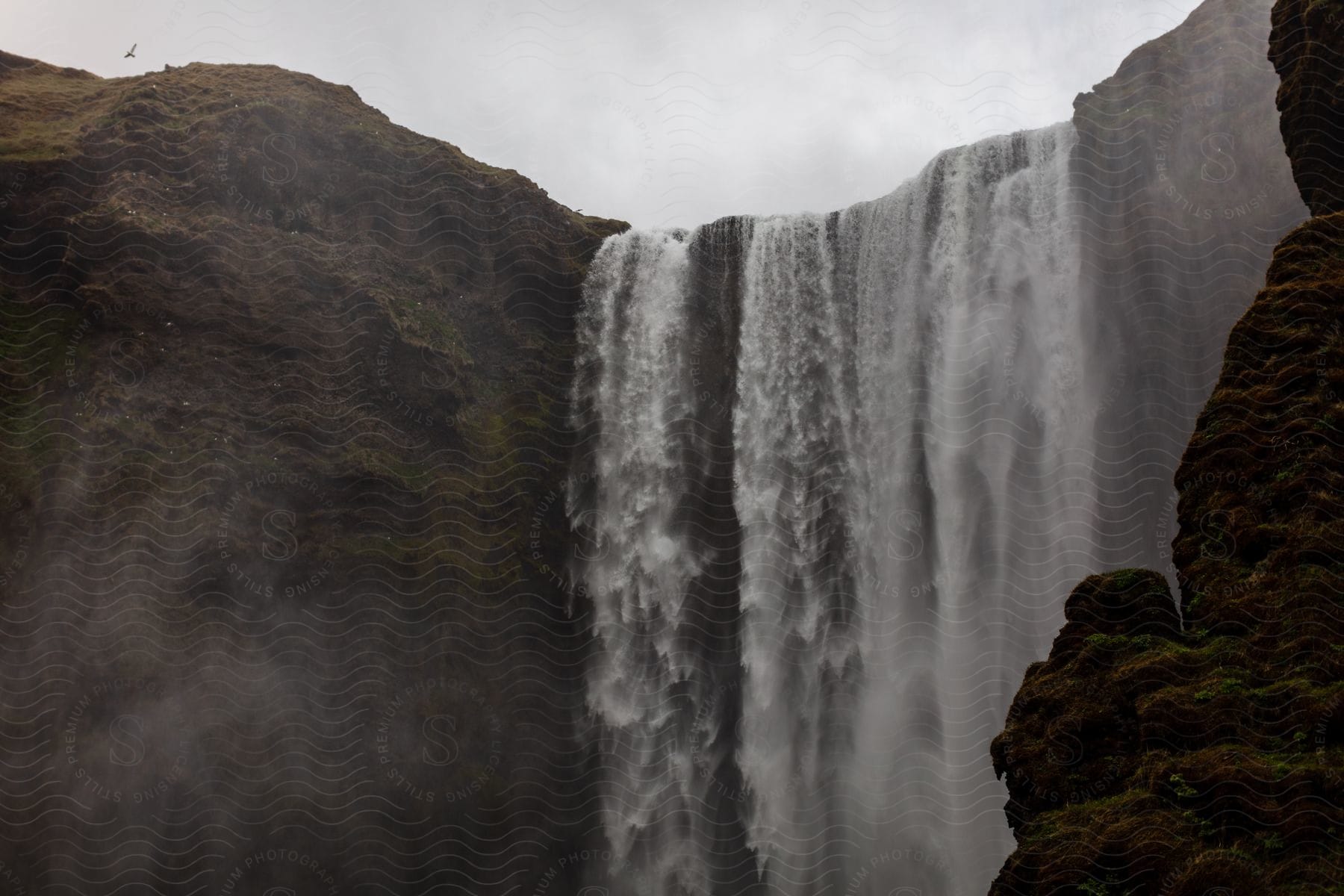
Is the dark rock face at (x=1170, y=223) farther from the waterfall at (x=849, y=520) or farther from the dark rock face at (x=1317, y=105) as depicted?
the dark rock face at (x=1317, y=105)

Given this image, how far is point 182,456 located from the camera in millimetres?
29422

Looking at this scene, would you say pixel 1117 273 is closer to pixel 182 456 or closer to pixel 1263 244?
pixel 1263 244

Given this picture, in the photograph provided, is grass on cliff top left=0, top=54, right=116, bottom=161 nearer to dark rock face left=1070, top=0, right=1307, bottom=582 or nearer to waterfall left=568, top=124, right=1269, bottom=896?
waterfall left=568, top=124, right=1269, bottom=896

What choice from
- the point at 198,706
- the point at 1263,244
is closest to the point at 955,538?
the point at 1263,244

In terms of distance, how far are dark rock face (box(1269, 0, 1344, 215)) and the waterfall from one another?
964 centimetres

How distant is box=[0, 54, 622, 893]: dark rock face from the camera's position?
88.9 feet

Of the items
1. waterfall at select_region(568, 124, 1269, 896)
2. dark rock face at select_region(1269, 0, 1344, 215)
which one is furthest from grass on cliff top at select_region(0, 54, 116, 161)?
dark rock face at select_region(1269, 0, 1344, 215)

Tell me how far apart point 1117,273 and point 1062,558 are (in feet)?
28.1

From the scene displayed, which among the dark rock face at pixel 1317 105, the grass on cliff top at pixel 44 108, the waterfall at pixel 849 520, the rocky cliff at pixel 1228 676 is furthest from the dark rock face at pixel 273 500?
the dark rock face at pixel 1317 105

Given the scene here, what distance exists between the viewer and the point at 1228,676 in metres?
15.1

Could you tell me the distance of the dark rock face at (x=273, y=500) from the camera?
1067 inches

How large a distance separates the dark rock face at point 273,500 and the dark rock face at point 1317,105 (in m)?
22.0

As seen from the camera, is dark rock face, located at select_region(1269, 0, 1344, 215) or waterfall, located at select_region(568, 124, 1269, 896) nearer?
dark rock face, located at select_region(1269, 0, 1344, 215)

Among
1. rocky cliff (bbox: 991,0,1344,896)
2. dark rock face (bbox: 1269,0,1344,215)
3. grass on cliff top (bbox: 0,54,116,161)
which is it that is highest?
grass on cliff top (bbox: 0,54,116,161)
